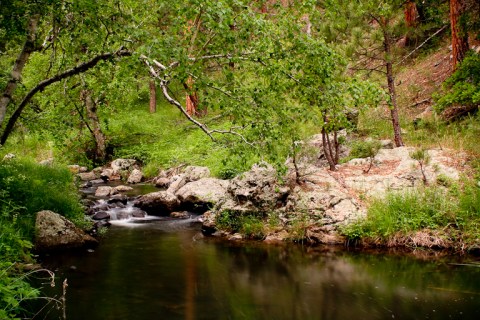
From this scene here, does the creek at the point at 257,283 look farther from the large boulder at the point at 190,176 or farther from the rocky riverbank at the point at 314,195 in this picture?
the large boulder at the point at 190,176

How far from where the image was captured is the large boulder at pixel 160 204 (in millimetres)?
14320

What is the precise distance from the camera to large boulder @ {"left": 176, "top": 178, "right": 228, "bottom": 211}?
14.3 m

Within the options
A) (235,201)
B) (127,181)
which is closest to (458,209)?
(235,201)

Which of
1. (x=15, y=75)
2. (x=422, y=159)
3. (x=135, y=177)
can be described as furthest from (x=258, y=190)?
(x=135, y=177)

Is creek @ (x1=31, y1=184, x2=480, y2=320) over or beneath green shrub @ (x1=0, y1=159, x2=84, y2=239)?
beneath

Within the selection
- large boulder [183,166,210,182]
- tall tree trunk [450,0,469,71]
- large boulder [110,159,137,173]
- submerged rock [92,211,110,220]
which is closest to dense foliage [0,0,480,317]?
submerged rock [92,211,110,220]

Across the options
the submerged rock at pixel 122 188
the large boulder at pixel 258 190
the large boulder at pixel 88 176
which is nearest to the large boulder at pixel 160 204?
the large boulder at pixel 258 190

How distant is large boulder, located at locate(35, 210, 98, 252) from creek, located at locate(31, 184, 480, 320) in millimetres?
294

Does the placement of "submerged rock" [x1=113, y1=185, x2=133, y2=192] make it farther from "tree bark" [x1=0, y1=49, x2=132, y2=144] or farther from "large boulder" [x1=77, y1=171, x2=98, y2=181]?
"tree bark" [x1=0, y1=49, x2=132, y2=144]

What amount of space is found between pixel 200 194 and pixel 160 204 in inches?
54.7

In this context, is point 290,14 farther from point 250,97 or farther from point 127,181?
point 127,181

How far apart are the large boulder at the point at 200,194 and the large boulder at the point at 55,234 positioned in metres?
4.74

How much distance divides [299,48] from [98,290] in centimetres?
553

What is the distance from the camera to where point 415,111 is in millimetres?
18547
